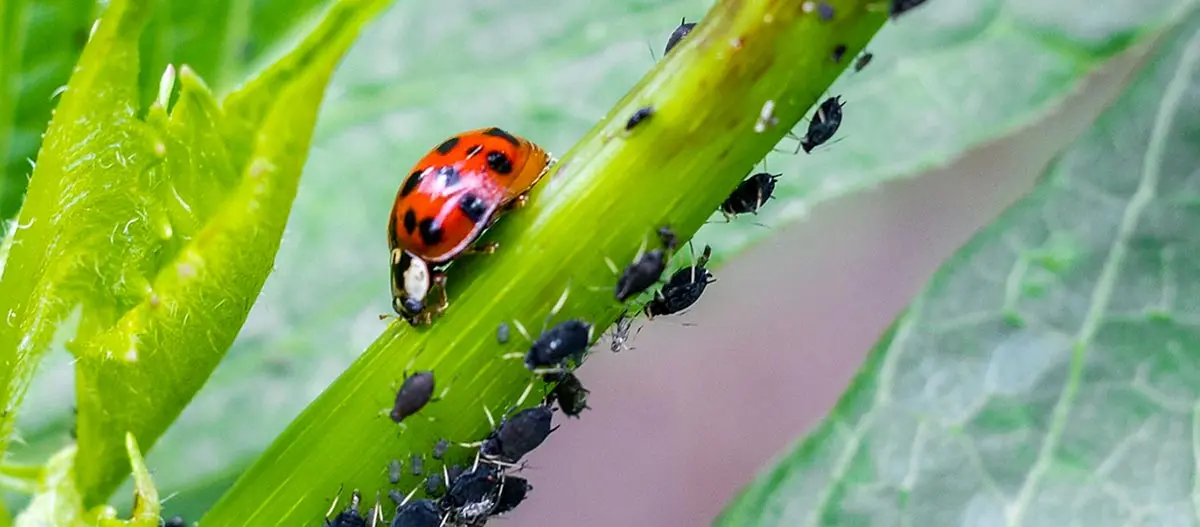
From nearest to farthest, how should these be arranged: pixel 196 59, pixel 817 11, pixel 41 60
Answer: pixel 817 11, pixel 41 60, pixel 196 59

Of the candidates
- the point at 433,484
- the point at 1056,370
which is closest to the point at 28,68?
the point at 433,484

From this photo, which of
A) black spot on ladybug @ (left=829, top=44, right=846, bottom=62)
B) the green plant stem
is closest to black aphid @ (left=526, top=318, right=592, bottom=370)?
the green plant stem

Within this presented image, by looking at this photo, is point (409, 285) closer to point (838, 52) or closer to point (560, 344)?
point (560, 344)

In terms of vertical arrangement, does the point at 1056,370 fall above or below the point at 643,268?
below

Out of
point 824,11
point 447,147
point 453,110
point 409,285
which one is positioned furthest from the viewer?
point 453,110

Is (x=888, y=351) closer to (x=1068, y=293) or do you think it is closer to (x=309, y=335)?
(x=1068, y=293)

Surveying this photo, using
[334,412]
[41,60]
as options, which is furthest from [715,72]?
[41,60]
